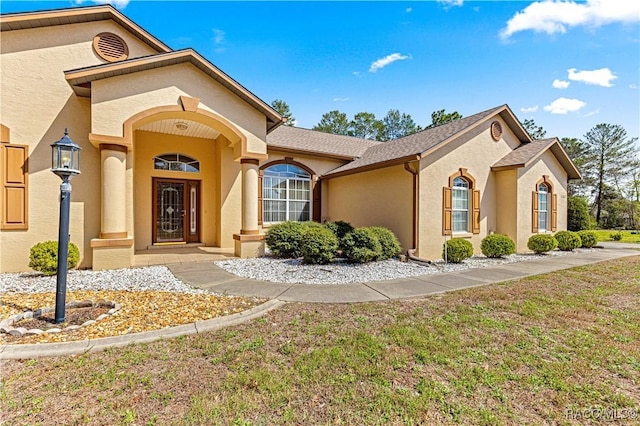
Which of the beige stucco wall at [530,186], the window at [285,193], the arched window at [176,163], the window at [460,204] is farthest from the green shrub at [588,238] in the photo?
the arched window at [176,163]

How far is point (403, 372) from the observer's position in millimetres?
3000

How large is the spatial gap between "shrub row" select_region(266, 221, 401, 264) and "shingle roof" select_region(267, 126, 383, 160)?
4345 mm

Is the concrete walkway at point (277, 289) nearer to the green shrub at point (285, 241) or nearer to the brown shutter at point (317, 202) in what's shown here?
the green shrub at point (285, 241)

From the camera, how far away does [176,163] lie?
36.2 feet

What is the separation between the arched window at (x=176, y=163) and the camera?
422 inches

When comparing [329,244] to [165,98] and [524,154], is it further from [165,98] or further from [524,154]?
[524,154]

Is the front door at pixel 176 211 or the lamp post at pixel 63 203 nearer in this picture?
the lamp post at pixel 63 203

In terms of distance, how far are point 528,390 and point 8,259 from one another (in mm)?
10937

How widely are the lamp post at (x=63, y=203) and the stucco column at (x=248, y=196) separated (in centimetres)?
525

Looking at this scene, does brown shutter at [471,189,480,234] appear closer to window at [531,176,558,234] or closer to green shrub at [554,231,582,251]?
window at [531,176,558,234]

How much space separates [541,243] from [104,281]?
554 inches

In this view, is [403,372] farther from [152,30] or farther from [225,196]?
[152,30]

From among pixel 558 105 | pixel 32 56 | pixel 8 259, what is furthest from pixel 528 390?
pixel 558 105

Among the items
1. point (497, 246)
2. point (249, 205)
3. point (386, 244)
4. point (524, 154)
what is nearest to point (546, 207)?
point (524, 154)
